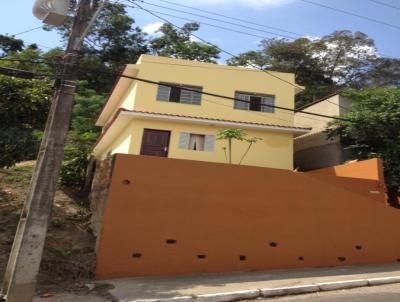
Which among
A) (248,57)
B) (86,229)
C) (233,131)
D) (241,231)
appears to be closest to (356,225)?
(241,231)

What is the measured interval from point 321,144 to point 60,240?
12893 millimetres

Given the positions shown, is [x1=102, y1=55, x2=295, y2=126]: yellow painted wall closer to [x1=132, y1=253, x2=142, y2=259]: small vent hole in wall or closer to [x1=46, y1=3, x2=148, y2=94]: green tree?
[x1=132, y1=253, x2=142, y2=259]: small vent hole in wall

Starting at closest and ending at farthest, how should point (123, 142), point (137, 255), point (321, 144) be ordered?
point (137, 255), point (123, 142), point (321, 144)

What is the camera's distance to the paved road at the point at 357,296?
812cm

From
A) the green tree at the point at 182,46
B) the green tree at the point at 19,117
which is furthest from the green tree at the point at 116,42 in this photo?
the green tree at the point at 19,117

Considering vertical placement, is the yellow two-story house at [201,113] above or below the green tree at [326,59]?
below

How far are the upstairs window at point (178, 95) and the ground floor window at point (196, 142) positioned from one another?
5.71 feet

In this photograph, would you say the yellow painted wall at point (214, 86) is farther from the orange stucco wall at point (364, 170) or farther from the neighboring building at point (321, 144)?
the orange stucco wall at point (364, 170)

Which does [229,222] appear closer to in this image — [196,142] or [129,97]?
[196,142]

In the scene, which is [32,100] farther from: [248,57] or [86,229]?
[248,57]

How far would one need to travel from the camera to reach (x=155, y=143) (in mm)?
17141

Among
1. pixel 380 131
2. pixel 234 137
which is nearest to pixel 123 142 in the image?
pixel 234 137

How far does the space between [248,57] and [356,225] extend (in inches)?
1169

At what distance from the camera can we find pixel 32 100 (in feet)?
38.8
